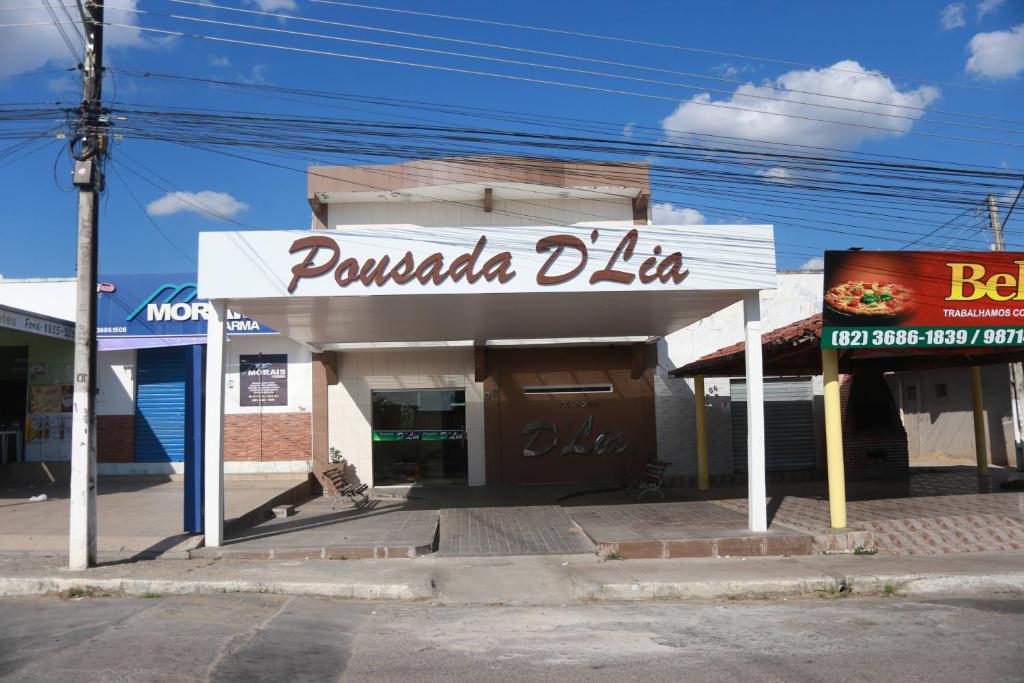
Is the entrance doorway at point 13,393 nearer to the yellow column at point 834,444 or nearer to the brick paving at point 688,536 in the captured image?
the brick paving at point 688,536

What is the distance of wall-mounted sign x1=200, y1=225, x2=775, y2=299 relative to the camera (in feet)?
34.2

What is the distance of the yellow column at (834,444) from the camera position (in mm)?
10633

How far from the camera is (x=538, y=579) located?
9117 millimetres

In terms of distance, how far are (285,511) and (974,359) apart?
13.0 metres

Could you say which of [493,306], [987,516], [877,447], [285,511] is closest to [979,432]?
[877,447]

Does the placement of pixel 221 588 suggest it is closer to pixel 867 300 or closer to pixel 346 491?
pixel 346 491

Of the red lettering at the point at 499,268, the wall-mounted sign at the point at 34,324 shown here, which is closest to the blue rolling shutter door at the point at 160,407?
the wall-mounted sign at the point at 34,324

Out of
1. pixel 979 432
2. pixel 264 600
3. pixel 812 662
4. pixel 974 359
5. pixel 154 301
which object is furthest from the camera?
pixel 154 301

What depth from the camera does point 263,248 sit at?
1044 cm

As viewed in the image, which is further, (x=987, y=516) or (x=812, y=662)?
(x=987, y=516)

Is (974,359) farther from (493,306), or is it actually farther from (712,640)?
(712,640)

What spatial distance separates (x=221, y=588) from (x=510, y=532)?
14.3 feet

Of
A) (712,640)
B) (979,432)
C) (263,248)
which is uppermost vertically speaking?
Result: (263,248)

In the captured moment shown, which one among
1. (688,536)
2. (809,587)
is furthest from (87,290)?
(809,587)
